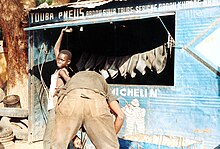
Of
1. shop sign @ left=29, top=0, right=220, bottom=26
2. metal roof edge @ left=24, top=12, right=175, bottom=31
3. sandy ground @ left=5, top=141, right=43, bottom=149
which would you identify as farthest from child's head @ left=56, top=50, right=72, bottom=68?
sandy ground @ left=5, top=141, right=43, bottom=149

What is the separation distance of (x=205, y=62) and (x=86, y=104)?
2396mm

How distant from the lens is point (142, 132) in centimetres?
675

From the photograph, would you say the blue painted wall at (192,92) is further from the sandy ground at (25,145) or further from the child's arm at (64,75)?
the sandy ground at (25,145)

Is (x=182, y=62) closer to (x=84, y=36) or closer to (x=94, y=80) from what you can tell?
(x=94, y=80)

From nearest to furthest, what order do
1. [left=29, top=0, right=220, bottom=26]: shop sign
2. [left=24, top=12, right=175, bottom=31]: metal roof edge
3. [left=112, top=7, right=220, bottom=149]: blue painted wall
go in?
[left=112, top=7, right=220, bottom=149]: blue painted wall → [left=29, top=0, right=220, bottom=26]: shop sign → [left=24, top=12, right=175, bottom=31]: metal roof edge

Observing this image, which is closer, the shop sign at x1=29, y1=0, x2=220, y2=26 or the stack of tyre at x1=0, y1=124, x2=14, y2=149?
the shop sign at x1=29, y1=0, x2=220, y2=26

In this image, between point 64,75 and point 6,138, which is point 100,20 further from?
point 6,138

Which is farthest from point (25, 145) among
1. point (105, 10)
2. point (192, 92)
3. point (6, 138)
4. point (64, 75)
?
point (192, 92)

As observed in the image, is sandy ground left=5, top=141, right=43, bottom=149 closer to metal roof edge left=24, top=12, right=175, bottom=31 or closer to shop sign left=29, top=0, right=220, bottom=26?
metal roof edge left=24, top=12, right=175, bottom=31

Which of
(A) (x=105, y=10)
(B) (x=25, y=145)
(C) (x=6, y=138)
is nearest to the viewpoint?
(A) (x=105, y=10)

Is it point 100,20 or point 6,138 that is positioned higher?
point 100,20

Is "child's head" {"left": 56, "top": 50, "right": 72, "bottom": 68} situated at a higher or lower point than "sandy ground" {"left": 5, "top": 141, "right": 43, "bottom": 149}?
higher

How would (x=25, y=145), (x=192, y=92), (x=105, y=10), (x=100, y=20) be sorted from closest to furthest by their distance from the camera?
(x=192, y=92) < (x=100, y=20) < (x=105, y=10) < (x=25, y=145)

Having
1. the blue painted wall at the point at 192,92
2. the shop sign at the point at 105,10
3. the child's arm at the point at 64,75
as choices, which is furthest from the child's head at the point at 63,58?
the blue painted wall at the point at 192,92
